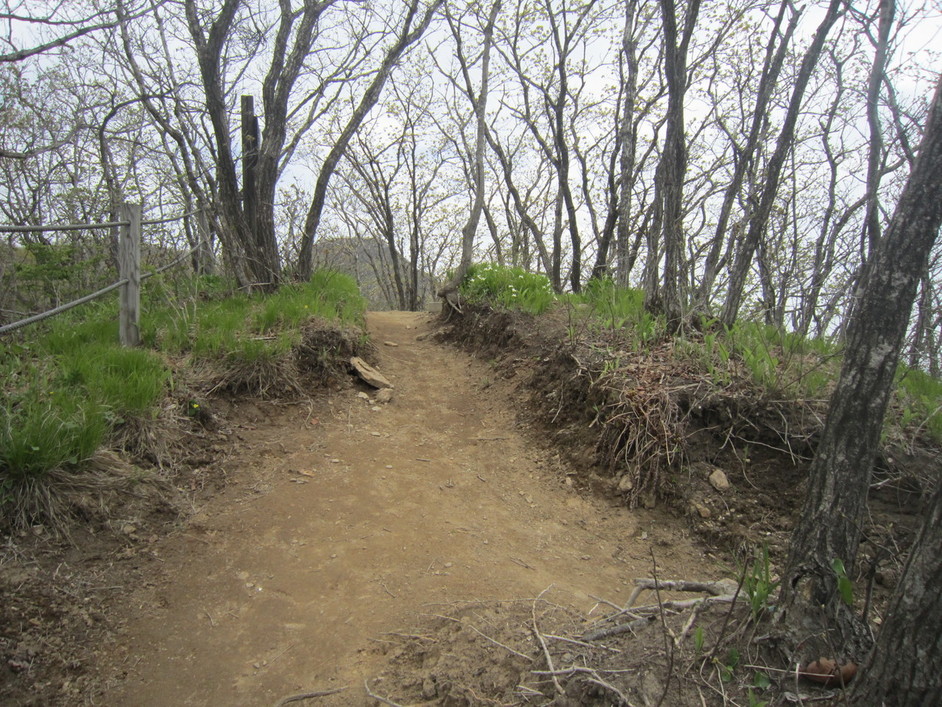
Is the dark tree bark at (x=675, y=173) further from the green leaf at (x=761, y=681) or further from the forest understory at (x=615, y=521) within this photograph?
the green leaf at (x=761, y=681)

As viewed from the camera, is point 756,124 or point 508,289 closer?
point 756,124

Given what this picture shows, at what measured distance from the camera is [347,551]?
294cm

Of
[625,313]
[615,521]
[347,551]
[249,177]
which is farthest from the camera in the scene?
[249,177]

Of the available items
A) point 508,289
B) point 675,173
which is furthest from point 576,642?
point 508,289

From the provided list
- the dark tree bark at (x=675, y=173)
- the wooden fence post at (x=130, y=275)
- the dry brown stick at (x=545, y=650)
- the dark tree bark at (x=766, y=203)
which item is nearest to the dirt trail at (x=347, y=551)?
the dry brown stick at (x=545, y=650)

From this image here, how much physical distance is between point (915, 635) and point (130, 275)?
192 inches

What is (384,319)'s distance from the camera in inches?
326

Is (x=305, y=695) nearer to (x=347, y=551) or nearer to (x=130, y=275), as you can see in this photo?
(x=347, y=551)

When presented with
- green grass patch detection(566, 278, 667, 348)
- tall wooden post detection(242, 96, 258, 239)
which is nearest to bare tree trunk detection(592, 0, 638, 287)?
green grass patch detection(566, 278, 667, 348)

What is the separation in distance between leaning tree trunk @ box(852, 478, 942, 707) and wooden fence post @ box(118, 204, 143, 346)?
4.71 meters

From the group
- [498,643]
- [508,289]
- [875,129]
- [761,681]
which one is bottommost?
[498,643]

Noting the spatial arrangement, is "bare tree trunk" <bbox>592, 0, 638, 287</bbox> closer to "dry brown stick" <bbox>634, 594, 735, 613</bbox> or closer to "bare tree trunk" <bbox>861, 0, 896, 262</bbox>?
"bare tree trunk" <bbox>861, 0, 896, 262</bbox>

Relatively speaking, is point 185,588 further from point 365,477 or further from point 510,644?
point 510,644

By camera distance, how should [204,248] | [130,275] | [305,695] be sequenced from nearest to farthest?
[305,695] < [130,275] < [204,248]
